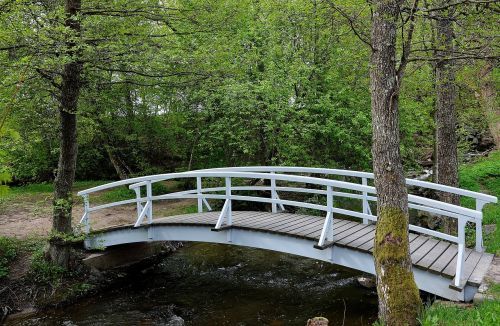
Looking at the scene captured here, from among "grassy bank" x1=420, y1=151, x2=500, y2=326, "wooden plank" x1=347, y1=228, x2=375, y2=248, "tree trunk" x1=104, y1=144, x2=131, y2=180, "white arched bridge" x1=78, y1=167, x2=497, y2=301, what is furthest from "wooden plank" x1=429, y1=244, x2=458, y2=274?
"tree trunk" x1=104, y1=144, x2=131, y2=180

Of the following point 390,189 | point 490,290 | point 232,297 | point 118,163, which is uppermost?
point 390,189

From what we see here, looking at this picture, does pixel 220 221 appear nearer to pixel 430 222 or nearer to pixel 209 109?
pixel 209 109

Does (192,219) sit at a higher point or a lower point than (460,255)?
lower

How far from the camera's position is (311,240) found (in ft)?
24.0

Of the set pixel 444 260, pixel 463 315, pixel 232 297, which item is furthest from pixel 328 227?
pixel 232 297

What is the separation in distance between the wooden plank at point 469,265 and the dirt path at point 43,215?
333 inches

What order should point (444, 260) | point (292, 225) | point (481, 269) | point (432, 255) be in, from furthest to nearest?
point (292, 225), point (432, 255), point (444, 260), point (481, 269)

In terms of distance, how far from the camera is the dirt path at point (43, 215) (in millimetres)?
11352

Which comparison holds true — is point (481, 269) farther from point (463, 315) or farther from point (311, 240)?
point (311, 240)

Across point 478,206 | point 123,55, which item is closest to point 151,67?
point 123,55

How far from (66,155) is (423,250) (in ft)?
23.8

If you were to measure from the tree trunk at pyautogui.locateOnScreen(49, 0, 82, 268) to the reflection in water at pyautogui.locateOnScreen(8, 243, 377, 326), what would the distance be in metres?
1.41

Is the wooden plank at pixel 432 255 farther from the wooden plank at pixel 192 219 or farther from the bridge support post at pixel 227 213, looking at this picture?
the wooden plank at pixel 192 219

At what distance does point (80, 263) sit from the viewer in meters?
9.38
